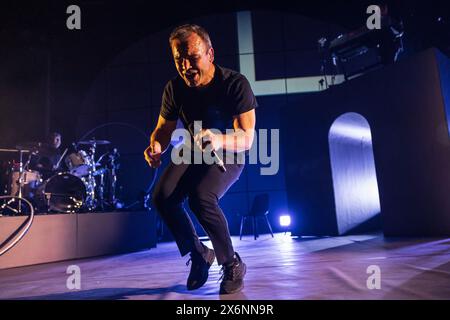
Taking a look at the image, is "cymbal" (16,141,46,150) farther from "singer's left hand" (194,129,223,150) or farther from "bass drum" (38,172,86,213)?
"singer's left hand" (194,129,223,150)

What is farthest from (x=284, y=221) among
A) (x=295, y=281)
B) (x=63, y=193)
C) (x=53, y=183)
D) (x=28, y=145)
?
(x=295, y=281)

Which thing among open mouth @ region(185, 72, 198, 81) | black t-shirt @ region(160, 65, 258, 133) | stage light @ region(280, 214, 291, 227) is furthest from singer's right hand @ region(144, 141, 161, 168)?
stage light @ region(280, 214, 291, 227)

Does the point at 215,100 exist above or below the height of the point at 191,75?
below

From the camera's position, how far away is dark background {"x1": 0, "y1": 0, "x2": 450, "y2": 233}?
315 inches

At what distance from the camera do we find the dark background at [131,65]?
26.3ft

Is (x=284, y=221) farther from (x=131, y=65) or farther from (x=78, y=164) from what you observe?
(x=131, y=65)

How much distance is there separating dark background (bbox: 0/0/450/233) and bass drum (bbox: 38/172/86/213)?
9.81ft

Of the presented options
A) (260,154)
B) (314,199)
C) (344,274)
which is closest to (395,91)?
(314,199)

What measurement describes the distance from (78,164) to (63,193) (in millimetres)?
572

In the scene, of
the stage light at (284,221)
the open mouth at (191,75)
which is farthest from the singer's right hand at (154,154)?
the stage light at (284,221)

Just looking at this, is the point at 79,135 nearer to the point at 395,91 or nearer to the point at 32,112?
the point at 32,112

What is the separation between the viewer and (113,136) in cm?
878

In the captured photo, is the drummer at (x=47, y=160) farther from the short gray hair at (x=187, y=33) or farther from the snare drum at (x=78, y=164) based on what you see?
the short gray hair at (x=187, y=33)

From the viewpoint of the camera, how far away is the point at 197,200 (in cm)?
182
